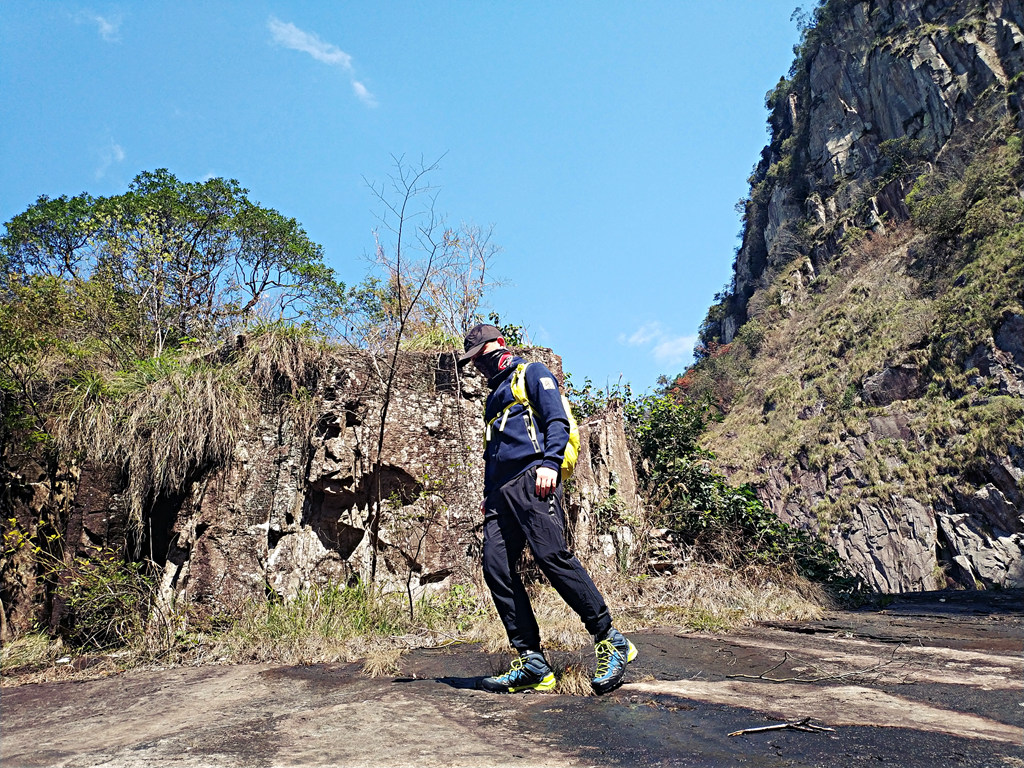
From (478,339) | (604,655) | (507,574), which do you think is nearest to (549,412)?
(478,339)

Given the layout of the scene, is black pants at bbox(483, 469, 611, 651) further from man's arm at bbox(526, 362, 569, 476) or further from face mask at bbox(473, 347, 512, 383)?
face mask at bbox(473, 347, 512, 383)

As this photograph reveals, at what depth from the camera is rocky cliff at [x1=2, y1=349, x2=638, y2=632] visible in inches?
195

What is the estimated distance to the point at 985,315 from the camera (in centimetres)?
2139

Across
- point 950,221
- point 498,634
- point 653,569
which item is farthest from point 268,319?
point 950,221

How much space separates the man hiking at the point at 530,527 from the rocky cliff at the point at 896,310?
15.8 meters

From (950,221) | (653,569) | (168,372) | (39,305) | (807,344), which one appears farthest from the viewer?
(807,344)

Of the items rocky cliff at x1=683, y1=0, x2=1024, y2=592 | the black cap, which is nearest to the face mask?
the black cap

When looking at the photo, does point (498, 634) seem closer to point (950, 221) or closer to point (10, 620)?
point (10, 620)

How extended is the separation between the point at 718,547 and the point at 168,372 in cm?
557

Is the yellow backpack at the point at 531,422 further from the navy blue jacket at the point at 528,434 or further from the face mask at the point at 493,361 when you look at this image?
the face mask at the point at 493,361

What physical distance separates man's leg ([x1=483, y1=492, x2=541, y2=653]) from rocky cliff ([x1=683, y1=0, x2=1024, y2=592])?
15918mm

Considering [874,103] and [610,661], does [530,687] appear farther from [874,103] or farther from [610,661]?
[874,103]

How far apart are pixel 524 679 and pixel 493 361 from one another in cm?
164

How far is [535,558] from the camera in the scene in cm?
292
